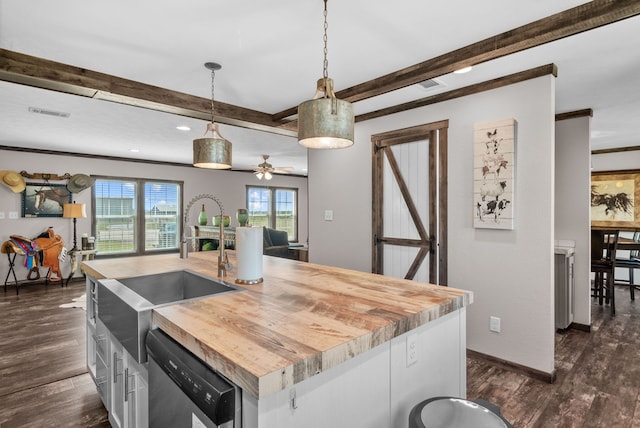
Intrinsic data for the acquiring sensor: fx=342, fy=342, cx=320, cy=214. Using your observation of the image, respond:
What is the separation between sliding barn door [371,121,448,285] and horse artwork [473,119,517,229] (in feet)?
1.09

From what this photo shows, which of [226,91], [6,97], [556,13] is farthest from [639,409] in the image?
[6,97]

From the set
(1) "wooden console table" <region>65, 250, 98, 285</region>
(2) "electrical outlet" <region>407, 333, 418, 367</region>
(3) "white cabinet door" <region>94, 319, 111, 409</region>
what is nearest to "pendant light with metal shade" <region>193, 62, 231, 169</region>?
(3) "white cabinet door" <region>94, 319, 111, 409</region>

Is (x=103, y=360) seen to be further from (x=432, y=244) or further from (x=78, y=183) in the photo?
(x=78, y=183)

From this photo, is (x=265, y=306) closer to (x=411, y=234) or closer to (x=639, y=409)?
(x=411, y=234)

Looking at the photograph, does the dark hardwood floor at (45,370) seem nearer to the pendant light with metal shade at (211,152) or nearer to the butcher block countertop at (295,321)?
the butcher block countertop at (295,321)

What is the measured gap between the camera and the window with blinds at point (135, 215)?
6.81 m

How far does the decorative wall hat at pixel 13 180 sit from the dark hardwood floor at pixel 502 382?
2773mm

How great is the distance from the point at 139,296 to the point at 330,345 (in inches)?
40.7

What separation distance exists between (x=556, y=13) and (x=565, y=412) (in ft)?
8.21

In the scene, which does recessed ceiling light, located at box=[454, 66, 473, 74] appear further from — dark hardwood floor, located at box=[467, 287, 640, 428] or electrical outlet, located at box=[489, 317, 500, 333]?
dark hardwood floor, located at box=[467, 287, 640, 428]

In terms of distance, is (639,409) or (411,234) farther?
(411,234)

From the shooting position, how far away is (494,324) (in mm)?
2928

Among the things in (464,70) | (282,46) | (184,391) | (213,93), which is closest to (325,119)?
(184,391)

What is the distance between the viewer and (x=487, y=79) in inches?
114
